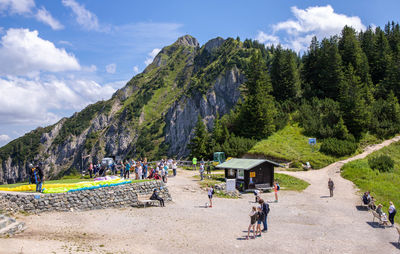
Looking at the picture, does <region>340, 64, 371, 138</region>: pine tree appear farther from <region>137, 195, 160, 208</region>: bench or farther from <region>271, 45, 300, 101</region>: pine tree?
<region>137, 195, 160, 208</region>: bench

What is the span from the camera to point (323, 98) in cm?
6109

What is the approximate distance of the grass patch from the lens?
97.3 ft

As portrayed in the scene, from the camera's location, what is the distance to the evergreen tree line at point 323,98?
47.7 m

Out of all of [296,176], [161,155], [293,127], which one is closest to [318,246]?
[296,176]

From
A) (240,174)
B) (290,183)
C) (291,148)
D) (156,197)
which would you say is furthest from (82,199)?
(291,148)

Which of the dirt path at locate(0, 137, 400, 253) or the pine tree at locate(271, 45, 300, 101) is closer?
the dirt path at locate(0, 137, 400, 253)

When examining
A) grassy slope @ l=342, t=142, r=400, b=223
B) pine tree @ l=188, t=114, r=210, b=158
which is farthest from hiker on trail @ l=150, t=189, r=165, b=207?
pine tree @ l=188, t=114, r=210, b=158

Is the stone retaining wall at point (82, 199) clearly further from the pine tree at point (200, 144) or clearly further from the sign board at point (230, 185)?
the pine tree at point (200, 144)

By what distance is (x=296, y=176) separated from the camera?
35.2 m

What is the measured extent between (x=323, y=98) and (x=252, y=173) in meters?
40.7

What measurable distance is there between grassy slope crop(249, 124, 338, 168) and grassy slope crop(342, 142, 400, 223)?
14.6ft

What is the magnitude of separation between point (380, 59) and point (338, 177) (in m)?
44.9

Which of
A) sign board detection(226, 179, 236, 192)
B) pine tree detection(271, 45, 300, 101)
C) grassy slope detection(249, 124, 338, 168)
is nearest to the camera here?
sign board detection(226, 179, 236, 192)

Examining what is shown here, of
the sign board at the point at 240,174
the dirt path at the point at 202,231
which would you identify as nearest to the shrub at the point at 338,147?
the dirt path at the point at 202,231
